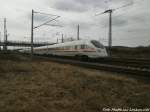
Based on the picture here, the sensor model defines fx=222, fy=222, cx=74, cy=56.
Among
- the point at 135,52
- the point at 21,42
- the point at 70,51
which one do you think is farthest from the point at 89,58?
the point at 21,42

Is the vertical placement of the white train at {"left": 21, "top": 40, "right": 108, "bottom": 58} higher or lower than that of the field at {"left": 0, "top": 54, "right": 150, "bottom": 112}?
higher

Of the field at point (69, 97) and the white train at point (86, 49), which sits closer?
the field at point (69, 97)

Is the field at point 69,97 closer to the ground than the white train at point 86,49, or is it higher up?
closer to the ground

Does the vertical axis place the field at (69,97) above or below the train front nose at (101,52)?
below

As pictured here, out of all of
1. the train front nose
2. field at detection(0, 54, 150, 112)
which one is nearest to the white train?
the train front nose

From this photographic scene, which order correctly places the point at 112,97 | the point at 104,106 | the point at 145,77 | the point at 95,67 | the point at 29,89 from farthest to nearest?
the point at 95,67, the point at 145,77, the point at 29,89, the point at 112,97, the point at 104,106

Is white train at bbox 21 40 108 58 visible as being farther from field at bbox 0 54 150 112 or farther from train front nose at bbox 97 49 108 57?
field at bbox 0 54 150 112

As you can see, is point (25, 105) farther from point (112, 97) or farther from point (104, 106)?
point (112, 97)

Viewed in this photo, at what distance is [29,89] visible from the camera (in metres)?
9.07

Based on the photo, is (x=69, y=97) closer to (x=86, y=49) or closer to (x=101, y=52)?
(x=101, y=52)

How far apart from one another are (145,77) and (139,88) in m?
3.38

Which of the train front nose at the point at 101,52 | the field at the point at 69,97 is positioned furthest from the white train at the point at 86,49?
the field at the point at 69,97

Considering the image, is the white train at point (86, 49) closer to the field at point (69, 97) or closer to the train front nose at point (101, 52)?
the train front nose at point (101, 52)

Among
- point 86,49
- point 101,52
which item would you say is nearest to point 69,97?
point 101,52
